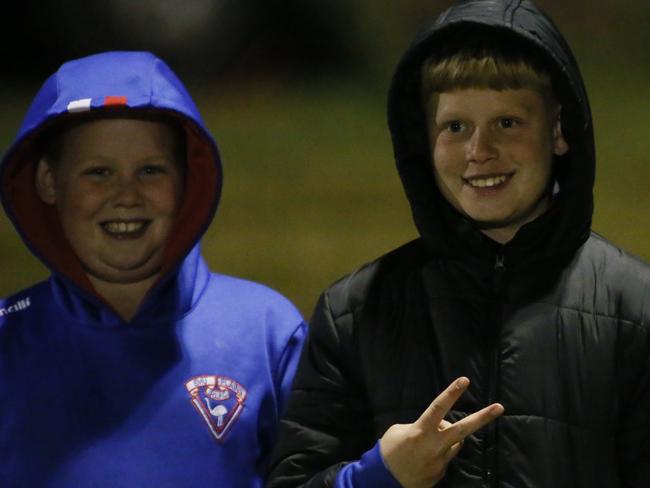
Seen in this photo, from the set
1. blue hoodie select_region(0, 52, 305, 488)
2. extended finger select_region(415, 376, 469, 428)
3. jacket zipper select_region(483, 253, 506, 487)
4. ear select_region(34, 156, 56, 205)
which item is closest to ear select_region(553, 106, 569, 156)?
jacket zipper select_region(483, 253, 506, 487)

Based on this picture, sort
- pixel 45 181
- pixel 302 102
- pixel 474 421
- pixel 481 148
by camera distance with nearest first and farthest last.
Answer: pixel 474 421
pixel 481 148
pixel 45 181
pixel 302 102

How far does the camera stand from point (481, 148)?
4.78 ft

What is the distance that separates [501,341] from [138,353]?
48cm

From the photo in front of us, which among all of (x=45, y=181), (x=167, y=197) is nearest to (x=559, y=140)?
(x=167, y=197)

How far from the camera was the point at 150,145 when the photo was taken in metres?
1.74

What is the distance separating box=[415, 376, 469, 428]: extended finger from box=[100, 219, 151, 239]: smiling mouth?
510mm

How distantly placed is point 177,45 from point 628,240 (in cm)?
104

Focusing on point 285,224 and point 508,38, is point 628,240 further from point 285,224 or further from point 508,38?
point 508,38

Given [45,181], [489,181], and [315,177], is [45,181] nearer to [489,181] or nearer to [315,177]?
[489,181]

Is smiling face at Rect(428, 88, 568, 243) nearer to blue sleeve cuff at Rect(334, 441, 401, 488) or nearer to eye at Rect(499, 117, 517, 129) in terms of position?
eye at Rect(499, 117, 517, 129)

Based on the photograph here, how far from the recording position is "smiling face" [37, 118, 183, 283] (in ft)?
5.65

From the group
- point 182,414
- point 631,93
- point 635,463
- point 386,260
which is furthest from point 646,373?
point 631,93

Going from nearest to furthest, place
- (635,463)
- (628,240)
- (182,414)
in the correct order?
(635,463) → (182,414) → (628,240)

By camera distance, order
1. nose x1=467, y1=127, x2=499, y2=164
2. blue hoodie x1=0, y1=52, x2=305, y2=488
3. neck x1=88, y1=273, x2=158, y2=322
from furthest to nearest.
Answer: neck x1=88, y1=273, x2=158, y2=322, blue hoodie x1=0, y1=52, x2=305, y2=488, nose x1=467, y1=127, x2=499, y2=164
